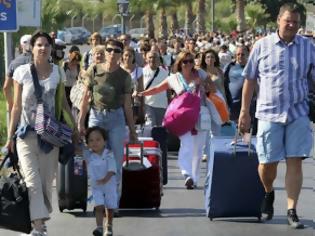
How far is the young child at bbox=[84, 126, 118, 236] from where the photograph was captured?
29.9ft

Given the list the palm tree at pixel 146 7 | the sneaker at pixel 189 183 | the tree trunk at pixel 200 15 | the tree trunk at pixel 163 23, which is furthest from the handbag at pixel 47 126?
the tree trunk at pixel 163 23

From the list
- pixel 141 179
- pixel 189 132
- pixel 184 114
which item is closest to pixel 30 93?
pixel 141 179

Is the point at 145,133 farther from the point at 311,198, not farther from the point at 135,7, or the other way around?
the point at 135,7

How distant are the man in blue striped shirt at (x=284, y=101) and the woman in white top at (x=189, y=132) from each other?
3.01 meters

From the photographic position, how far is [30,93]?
28.5ft

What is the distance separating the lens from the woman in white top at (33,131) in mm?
8672

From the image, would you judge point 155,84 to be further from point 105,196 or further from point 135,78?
point 105,196

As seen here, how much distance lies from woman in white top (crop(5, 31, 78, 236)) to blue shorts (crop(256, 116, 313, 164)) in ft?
6.10

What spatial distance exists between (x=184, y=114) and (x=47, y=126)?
3899 millimetres

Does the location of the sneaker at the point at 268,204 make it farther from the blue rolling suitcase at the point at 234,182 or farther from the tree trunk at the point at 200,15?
the tree trunk at the point at 200,15

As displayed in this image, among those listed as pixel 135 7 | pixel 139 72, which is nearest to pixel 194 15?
pixel 135 7

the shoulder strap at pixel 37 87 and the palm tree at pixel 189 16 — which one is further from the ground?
the palm tree at pixel 189 16

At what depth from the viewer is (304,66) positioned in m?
9.12

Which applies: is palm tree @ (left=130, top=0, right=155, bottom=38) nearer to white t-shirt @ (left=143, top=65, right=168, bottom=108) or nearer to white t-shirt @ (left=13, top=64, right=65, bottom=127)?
white t-shirt @ (left=143, top=65, right=168, bottom=108)
